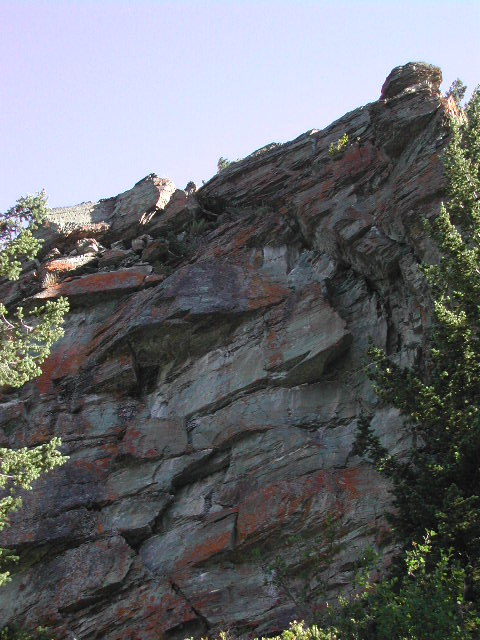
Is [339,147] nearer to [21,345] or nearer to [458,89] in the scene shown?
[458,89]

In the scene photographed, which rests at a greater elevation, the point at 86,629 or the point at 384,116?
the point at 384,116

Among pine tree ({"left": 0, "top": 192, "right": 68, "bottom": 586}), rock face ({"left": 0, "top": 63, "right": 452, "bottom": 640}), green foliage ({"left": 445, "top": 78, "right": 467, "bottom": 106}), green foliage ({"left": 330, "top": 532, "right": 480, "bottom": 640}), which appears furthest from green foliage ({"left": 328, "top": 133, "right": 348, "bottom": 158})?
green foliage ({"left": 330, "top": 532, "right": 480, "bottom": 640})

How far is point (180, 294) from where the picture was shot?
2139 centimetres

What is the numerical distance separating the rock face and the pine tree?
7.70ft

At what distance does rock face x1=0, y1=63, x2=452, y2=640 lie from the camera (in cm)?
1606

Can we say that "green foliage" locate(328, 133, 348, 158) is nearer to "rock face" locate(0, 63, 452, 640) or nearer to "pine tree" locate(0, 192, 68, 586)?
"rock face" locate(0, 63, 452, 640)

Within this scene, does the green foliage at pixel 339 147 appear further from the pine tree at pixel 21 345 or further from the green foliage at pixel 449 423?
the pine tree at pixel 21 345

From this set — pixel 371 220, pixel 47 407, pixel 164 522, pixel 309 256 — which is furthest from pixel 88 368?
pixel 371 220

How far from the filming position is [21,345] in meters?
15.7

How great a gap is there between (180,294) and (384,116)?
771 cm

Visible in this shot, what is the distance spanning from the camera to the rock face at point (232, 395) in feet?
52.7

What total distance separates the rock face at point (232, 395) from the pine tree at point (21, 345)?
2.35 meters

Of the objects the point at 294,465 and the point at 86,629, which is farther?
the point at 294,465

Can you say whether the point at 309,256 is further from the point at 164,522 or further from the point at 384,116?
the point at 164,522
